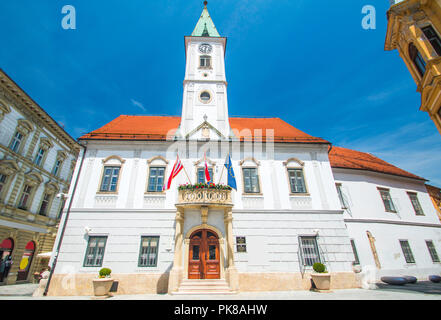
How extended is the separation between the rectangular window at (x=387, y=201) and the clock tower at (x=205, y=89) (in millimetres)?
14006

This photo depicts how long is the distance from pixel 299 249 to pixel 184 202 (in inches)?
298

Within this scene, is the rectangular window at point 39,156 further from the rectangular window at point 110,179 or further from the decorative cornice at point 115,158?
the rectangular window at point 110,179

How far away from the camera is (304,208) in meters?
13.5

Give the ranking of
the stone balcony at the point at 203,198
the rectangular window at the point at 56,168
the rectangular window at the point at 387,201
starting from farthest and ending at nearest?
the rectangular window at the point at 56,168 < the rectangular window at the point at 387,201 < the stone balcony at the point at 203,198

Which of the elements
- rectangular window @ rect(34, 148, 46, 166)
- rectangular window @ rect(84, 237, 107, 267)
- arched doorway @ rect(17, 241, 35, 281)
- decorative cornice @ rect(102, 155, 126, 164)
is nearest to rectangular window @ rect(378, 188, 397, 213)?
decorative cornice @ rect(102, 155, 126, 164)

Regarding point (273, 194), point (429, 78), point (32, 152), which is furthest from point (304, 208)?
point (32, 152)

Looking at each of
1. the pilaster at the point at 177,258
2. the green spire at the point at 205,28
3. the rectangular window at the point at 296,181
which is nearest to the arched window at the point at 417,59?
the rectangular window at the point at 296,181

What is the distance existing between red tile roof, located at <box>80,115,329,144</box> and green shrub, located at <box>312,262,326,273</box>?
820cm

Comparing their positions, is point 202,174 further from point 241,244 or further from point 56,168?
point 56,168

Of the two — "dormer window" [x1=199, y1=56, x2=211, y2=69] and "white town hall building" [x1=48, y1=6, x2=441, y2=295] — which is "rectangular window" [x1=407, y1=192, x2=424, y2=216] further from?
"dormer window" [x1=199, y1=56, x2=211, y2=69]

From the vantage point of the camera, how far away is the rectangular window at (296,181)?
555 inches

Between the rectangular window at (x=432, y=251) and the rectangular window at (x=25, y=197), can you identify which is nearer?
the rectangular window at (x=432, y=251)

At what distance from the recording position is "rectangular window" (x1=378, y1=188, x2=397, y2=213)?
55.1ft

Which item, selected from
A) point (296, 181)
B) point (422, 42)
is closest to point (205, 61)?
point (296, 181)
